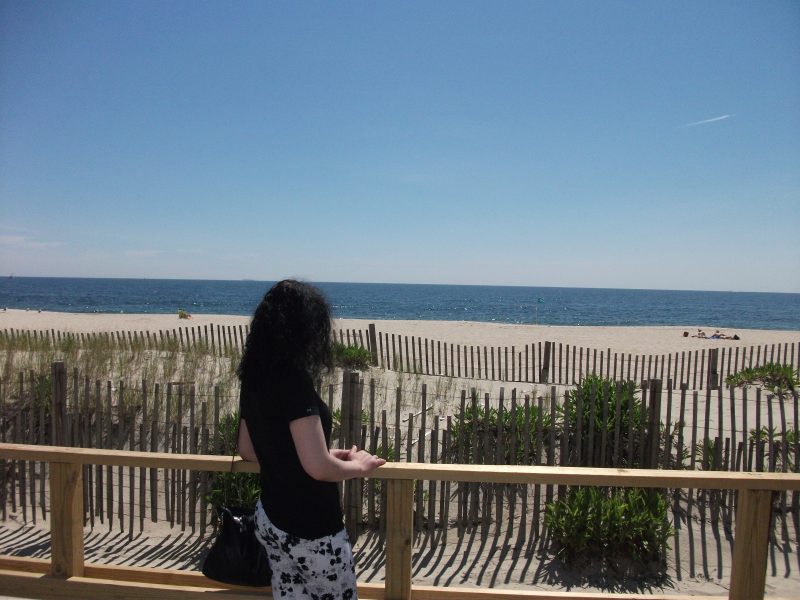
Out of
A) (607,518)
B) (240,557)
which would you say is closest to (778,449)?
(607,518)

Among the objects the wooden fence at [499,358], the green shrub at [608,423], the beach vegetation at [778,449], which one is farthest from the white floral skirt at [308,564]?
A: the wooden fence at [499,358]

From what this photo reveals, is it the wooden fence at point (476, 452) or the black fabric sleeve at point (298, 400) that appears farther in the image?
the wooden fence at point (476, 452)

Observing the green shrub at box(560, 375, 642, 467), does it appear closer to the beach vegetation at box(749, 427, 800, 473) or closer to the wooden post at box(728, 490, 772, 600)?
the beach vegetation at box(749, 427, 800, 473)

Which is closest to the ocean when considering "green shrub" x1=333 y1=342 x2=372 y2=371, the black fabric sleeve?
"green shrub" x1=333 y1=342 x2=372 y2=371

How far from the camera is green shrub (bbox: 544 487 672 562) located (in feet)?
14.9

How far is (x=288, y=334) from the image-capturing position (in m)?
1.90

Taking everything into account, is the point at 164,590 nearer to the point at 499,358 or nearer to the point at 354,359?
the point at 354,359

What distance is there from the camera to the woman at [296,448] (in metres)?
1.82

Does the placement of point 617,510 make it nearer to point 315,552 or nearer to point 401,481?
point 401,481

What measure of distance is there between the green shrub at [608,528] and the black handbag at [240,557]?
10.9 ft

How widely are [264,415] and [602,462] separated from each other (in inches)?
174

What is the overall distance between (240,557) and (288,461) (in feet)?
1.90

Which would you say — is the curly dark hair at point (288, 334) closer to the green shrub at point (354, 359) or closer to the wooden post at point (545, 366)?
the green shrub at point (354, 359)

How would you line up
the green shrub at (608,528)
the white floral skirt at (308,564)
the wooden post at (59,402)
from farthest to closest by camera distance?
1. the wooden post at (59,402)
2. the green shrub at (608,528)
3. the white floral skirt at (308,564)
